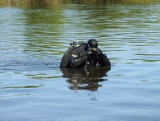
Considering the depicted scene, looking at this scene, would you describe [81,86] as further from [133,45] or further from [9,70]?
[133,45]

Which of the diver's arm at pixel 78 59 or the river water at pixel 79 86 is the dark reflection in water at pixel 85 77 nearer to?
the river water at pixel 79 86

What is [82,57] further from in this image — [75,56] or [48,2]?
[48,2]

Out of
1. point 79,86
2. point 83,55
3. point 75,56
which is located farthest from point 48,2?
point 79,86

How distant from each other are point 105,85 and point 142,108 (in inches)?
119

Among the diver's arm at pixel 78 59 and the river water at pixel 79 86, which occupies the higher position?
the diver's arm at pixel 78 59

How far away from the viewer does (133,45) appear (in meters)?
24.4

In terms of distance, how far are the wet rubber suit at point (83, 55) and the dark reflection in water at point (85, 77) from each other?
0.21 metres

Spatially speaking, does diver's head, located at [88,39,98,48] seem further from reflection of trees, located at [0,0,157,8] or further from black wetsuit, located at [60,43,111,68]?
reflection of trees, located at [0,0,157,8]

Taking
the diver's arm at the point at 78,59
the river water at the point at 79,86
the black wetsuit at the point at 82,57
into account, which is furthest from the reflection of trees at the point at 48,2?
the diver's arm at the point at 78,59

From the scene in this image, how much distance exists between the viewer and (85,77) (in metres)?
15.3

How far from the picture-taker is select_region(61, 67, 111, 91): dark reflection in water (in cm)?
1370

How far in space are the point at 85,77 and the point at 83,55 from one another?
956 mm

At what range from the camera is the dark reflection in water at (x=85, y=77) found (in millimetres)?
13705

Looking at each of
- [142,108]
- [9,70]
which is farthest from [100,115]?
[9,70]
